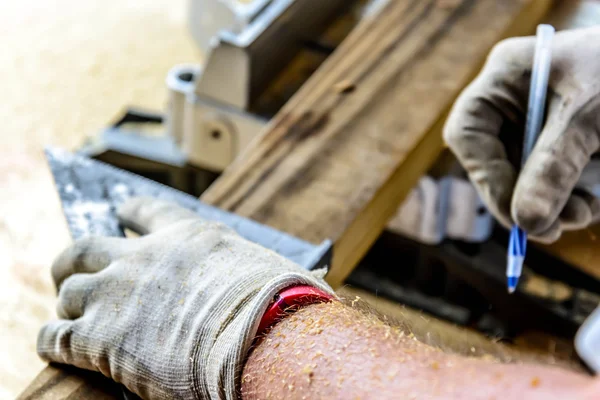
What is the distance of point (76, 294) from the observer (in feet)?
2.19

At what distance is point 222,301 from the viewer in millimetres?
Answer: 582

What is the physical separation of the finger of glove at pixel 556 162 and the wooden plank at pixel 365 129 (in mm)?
257

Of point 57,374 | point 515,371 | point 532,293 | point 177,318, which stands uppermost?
point 515,371

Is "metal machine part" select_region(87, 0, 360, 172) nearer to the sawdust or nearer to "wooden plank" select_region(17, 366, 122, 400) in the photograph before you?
the sawdust

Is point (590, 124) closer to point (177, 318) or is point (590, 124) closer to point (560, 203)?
point (560, 203)

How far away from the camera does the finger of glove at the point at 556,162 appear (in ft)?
2.23

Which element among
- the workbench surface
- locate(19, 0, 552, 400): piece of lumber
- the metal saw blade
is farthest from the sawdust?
locate(19, 0, 552, 400): piece of lumber

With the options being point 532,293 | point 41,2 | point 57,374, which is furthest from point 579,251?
point 41,2

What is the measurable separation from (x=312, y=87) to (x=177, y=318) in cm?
61

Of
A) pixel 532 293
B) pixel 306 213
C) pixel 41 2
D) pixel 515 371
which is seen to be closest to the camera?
pixel 515 371

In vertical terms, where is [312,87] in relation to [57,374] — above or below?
above

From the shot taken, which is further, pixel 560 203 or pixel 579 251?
pixel 579 251

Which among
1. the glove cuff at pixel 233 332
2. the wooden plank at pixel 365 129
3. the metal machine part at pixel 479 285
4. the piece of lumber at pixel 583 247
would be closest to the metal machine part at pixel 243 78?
the wooden plank at pixel 365 129

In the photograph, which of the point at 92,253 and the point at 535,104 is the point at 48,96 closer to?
the point at 92,253
